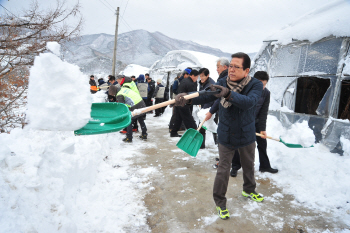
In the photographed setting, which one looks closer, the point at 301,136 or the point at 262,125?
the point at 301,136

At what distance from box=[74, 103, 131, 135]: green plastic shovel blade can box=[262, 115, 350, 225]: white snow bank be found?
8.83 ft

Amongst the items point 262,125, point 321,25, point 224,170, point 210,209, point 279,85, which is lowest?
point 210,209

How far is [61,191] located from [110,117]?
1.00 meters

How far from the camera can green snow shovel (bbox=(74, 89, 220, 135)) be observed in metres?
1.99

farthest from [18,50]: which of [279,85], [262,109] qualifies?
[279,85]

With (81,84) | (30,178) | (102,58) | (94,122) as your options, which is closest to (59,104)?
(81,84)

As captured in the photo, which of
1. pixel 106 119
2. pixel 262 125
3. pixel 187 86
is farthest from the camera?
pixel 187 86

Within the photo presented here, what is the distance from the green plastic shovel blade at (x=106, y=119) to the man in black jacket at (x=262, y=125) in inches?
89.5

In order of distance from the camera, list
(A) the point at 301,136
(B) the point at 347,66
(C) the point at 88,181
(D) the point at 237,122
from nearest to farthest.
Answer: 1. (D) the point at 237,122
2. (C) the point at 88,181
3. (A) the point at 301,136
4. (B) the point at 347,66

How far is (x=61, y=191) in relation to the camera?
2.37 m

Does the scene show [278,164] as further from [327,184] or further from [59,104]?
[59,104]

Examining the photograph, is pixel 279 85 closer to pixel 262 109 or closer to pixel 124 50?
pixel 262 109

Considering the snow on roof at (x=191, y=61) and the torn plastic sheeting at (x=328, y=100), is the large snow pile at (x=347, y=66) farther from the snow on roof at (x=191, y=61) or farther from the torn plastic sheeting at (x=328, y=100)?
the snow on roof at (x=191, y=61)

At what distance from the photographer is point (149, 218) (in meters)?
2.50
